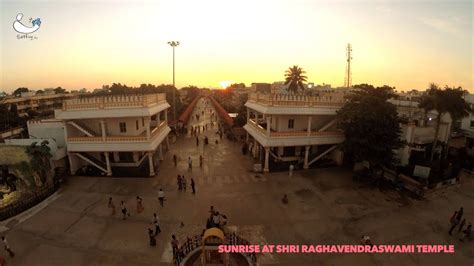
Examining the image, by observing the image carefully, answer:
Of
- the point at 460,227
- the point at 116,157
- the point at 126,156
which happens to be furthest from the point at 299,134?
the point at 116,157

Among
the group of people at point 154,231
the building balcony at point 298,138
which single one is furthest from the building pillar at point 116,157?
the building balcony at point 298,138

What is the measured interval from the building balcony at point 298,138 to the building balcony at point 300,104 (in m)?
2.07

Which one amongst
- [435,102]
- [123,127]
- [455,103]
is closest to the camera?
[455,103]

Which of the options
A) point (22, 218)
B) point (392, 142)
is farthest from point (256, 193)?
point (22, 218)

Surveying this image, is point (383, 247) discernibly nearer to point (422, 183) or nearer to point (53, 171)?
point (422, 183)

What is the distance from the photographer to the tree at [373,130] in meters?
21.3

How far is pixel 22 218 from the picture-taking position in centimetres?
1692

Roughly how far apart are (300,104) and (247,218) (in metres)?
12.9

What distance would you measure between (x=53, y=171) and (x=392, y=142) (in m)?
30.2

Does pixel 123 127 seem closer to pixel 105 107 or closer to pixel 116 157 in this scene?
pixel 105 107

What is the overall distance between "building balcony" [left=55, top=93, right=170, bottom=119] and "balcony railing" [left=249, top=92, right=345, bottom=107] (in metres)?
11.5

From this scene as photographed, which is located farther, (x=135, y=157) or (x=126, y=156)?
(x=135, y=157)

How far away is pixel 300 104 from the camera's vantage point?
24406 mm

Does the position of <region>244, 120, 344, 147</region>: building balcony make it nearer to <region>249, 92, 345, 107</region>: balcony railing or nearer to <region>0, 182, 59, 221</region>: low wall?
<region>249, 92, 345, 107</region>: balcony railing
